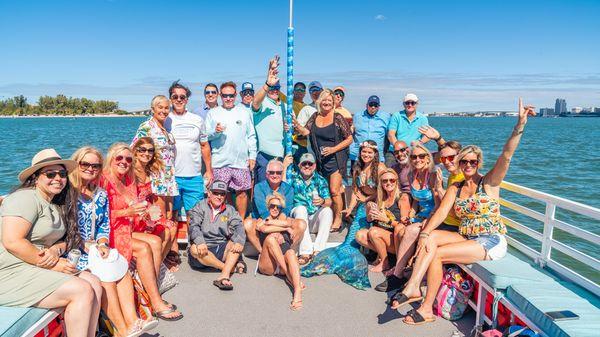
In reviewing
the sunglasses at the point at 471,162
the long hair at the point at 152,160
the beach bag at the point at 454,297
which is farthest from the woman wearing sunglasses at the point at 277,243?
the sunglasses at the point at 471,162

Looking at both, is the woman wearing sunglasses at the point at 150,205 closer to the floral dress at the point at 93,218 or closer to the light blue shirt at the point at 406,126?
the floral dress at the point at 93,218

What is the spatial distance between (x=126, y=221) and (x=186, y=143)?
1431 millimetres

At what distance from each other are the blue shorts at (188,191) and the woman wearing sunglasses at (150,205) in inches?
21.4

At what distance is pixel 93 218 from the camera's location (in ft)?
12.2

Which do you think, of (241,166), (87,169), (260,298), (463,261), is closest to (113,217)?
(87,169)

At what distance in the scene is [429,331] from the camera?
12.3ft

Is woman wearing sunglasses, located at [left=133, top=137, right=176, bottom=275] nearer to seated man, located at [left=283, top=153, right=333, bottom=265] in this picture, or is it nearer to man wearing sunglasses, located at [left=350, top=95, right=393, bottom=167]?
seated man, located at [left=283, top=153, right=333, bottom=265]

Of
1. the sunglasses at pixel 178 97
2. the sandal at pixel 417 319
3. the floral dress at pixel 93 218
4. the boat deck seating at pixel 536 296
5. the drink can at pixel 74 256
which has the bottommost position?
the sandal at pixel 417 319

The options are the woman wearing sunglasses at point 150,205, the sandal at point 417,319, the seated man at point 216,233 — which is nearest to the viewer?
the sandal at point 417,319

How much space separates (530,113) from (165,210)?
12.9 ft

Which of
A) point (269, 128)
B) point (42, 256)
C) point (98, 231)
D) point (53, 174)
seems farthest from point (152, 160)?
point (269, 128)

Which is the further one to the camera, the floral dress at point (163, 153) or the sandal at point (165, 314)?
the floral dress at point (163, 153)

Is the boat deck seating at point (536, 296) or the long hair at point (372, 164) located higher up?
the long hair at point (372, 164)

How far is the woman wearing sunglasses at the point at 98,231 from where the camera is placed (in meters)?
3.40
